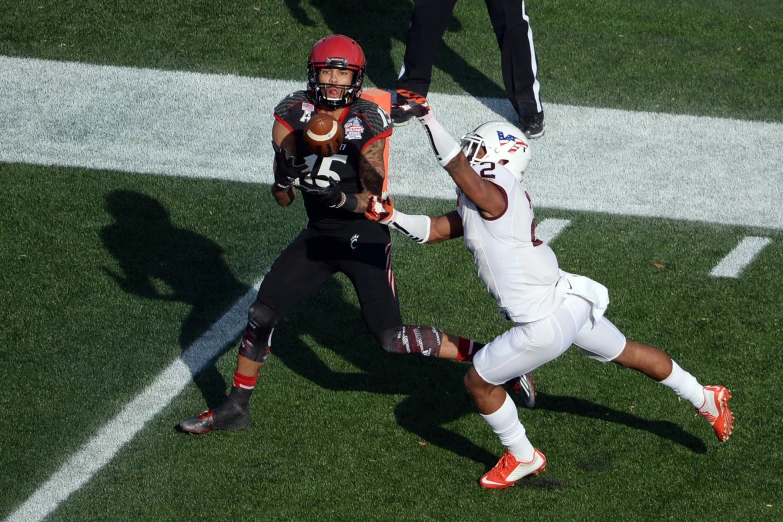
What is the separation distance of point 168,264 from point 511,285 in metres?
3.15

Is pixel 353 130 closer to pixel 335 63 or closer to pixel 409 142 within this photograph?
pixel 335 63

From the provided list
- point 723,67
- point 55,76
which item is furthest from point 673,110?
point 55,76

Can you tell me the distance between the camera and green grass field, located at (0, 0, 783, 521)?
18.7 ft

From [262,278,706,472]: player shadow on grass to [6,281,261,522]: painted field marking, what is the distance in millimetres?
374

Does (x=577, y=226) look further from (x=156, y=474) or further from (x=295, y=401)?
(x=156, y=474)

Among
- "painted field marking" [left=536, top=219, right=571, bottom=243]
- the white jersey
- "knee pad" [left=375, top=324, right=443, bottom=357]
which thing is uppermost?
the white jersey

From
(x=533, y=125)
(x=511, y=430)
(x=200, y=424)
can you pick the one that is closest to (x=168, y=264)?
(x=200, y=424)

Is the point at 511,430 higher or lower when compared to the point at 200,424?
higher

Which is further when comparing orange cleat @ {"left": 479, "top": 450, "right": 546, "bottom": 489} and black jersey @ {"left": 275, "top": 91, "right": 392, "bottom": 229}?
black jersey @ {"left": 275, "top": 91, "right": 392, "bottom": 229}

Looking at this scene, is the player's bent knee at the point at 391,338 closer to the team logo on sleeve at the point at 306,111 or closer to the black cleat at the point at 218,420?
the black cleat at the point at 218,420

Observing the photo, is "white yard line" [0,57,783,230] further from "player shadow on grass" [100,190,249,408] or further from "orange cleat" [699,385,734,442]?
"orange cleat" [699,385,734,442]

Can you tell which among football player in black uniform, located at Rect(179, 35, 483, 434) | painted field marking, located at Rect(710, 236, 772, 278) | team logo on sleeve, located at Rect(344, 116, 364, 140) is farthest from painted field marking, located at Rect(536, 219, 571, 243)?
team logo on sleeve, located at Rect(344, 116, 364, 140)

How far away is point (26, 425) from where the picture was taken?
243 inches

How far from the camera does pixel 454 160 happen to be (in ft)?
16.2
